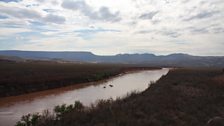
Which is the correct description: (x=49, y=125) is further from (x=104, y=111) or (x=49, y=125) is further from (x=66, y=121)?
(x=104, y=111)

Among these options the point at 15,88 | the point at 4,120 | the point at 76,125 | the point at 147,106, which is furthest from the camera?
the point at 15,88

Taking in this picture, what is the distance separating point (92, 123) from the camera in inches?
418

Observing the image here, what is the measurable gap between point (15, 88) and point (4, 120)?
13.7 m

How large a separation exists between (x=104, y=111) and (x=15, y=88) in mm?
20257

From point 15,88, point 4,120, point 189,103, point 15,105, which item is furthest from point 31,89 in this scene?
point 189,103

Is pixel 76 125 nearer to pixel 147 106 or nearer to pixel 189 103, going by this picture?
pixel 147 106

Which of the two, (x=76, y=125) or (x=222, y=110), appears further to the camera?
(x=222, y=110)

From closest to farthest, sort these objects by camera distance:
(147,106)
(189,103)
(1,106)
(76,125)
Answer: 1. (76,125)
2. (147,106)
3. (189,103)
4. (1,106)

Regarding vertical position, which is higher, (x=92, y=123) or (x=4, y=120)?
(x=92, y=123)

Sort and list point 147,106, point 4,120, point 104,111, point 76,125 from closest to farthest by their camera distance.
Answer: point 76,125
point 104,111
point 147,106
point 4,120

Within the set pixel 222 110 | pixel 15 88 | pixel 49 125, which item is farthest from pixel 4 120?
pixel 15 88

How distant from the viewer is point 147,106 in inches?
545

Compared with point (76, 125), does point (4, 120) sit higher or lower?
lower

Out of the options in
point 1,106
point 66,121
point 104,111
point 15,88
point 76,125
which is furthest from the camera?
point 15,88
